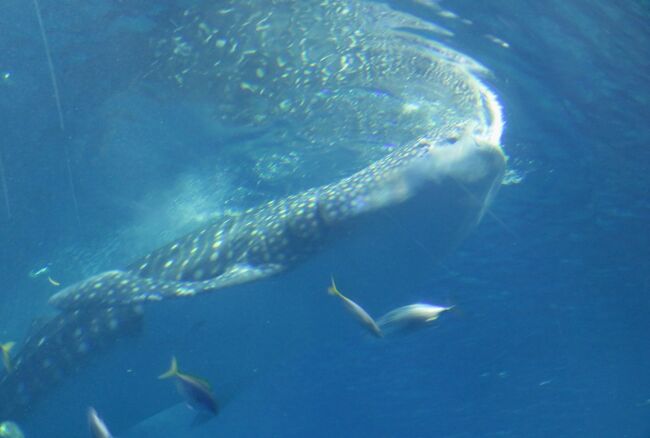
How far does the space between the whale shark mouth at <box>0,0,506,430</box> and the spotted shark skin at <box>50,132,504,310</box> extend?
16 millimetres

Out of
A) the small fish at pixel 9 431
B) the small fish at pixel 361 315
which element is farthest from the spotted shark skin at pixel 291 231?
the small fish at pixel 9 431

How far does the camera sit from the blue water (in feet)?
23.6

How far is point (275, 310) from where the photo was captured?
676 centimetres

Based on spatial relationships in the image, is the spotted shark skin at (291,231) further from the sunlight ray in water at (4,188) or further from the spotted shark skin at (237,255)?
the sunlight ray in water at (4,188)

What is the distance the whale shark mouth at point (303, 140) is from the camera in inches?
235

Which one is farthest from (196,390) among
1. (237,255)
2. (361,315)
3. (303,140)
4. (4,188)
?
(4,188)

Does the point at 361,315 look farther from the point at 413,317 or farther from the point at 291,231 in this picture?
the point at 291,231

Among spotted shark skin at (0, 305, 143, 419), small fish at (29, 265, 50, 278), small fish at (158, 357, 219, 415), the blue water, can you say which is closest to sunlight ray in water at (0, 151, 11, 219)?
the blue water

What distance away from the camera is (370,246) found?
6141 millimetres

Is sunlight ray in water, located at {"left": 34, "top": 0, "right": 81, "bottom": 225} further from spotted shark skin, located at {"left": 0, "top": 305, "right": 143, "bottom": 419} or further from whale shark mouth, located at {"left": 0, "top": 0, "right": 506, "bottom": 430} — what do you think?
spotted shark skin, located at {"left": 0, "top": 305, "right": 143, "bottom": 419}

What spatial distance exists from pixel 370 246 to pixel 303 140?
16.6ft

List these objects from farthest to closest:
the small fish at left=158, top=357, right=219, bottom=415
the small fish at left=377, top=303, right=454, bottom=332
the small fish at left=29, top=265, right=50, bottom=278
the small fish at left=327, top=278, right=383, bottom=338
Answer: the small fish at left=29, top=265, right=50, bottom=278
the small fish at left=377, top=303, right=454, bottom=332
the small fish at left=327, top=278, right=383, bottom=338
the small fish at left=158, top=357, right=219, bottom=415

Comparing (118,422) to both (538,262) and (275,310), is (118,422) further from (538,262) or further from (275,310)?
(538,262)

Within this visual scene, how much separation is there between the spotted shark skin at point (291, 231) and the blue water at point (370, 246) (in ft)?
0.92
